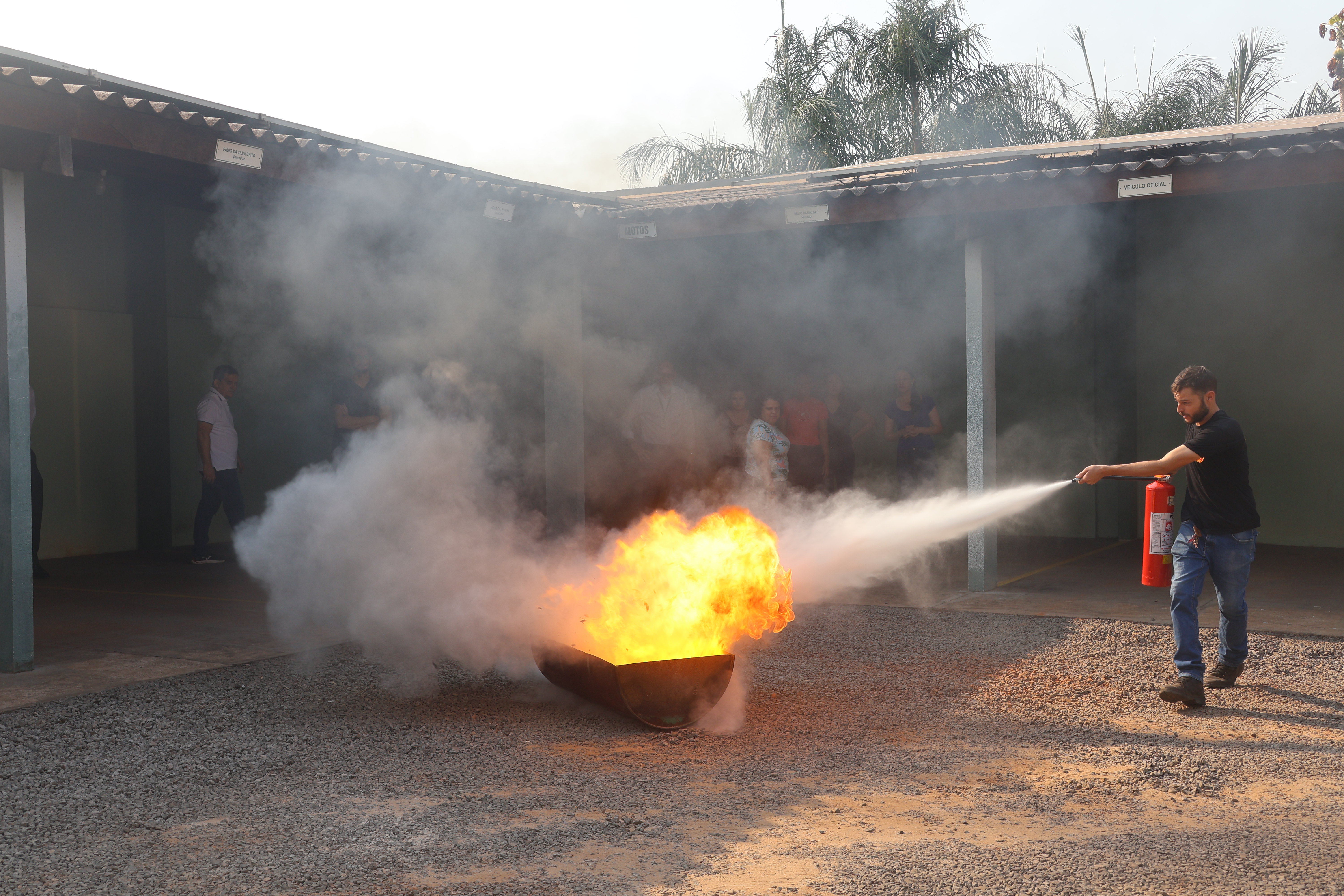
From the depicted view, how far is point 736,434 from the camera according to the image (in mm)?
10422

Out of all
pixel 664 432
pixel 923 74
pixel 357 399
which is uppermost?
pixel 923 74

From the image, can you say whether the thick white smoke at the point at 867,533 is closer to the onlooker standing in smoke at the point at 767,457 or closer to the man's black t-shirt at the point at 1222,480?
the onlooker standing in smoke at the point at 767,457

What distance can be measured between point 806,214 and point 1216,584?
13.8ft

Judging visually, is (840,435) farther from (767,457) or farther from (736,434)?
(767,457)

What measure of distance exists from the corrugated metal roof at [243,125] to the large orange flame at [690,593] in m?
3.70

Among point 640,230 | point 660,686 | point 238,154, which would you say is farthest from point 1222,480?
point 238,154

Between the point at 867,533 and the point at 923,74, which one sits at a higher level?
the point at 923,74

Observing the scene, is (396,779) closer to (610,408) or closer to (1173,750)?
(1173,750)

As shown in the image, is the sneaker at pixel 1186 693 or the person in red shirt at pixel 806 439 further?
the person in red shirt at pixel 806 439

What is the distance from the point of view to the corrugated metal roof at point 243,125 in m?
5.87

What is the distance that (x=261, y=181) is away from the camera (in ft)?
27.1

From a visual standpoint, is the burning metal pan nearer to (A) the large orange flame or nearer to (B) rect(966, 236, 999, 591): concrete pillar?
(A) the large orange flame

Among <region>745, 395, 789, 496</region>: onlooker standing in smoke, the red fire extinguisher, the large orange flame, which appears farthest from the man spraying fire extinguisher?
<region>745, 395, 789, 496</region>: onlooker standing in smoke

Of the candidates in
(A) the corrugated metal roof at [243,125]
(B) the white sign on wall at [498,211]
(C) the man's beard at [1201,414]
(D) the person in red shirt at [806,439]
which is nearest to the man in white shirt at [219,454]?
(A) the corrugated metal roof at [243,125]
